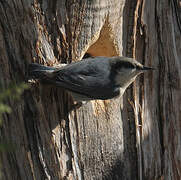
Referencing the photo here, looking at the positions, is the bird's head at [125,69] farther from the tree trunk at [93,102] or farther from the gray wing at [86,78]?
the tree trunk at [93,102]

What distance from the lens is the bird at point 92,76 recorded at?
2280 millimetres

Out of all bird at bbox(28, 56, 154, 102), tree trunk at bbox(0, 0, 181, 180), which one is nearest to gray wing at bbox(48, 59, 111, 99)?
bird at bbox(28, 56, 154, 102)

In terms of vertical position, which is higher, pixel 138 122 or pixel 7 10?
pixel 7 10

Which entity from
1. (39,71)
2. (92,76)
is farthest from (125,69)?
(39,71)

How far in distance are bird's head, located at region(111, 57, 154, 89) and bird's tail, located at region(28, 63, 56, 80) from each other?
1.63ft

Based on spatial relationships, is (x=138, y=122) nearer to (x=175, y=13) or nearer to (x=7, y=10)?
(x=175, y=13)

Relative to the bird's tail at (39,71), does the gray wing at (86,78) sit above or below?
below

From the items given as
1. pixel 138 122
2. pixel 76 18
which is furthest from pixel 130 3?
pixel 138 122

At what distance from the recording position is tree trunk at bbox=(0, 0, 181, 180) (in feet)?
7.68

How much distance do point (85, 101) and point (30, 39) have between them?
1.85 ft

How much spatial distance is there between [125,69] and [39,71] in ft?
2.20

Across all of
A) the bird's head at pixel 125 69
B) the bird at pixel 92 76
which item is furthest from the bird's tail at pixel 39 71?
the bird's head at pixel 125 69

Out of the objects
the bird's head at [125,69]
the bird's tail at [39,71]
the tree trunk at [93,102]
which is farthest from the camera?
the bird's head at [125,69]

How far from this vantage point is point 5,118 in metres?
2.50
